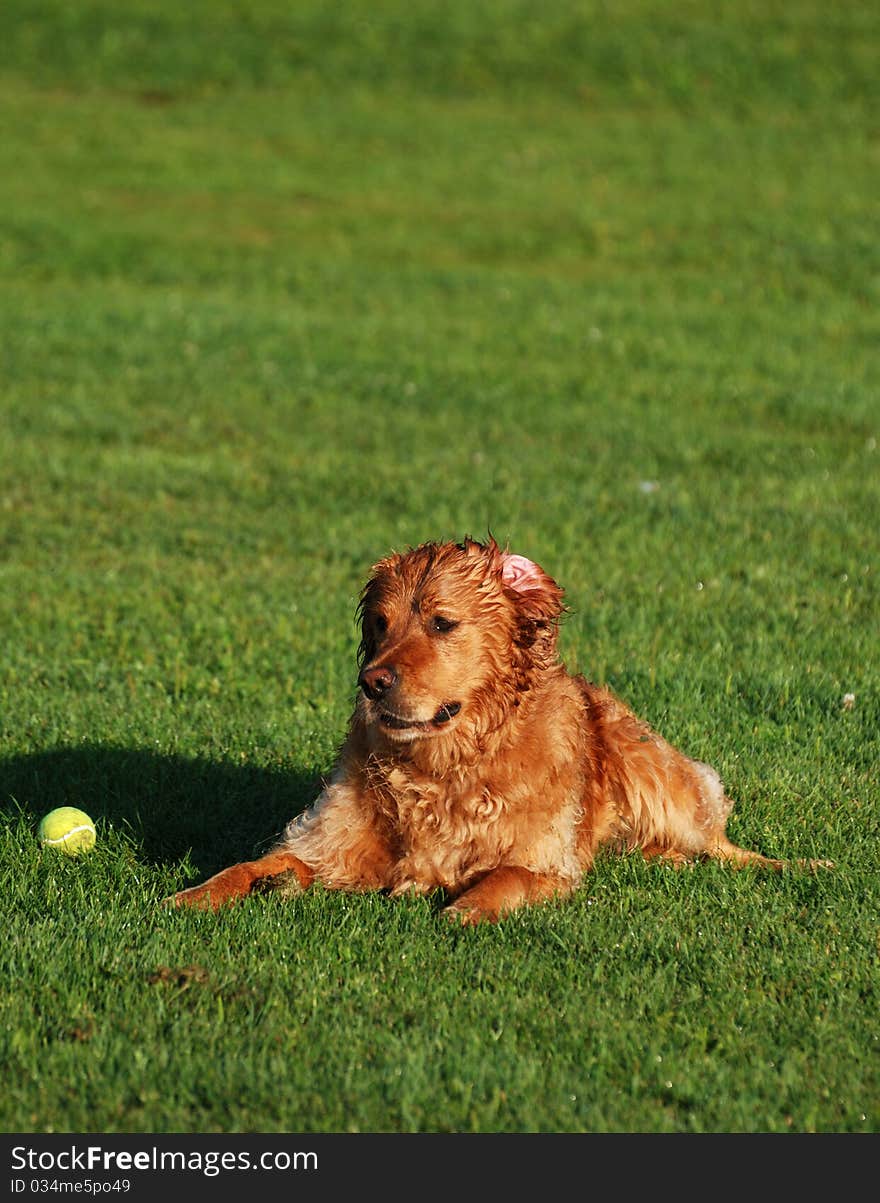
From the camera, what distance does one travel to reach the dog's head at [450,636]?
210 inches

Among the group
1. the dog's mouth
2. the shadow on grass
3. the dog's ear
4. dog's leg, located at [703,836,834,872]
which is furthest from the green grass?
the dog's ear

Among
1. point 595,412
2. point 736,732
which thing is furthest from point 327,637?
point 595,412

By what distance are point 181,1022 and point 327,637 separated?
448cm

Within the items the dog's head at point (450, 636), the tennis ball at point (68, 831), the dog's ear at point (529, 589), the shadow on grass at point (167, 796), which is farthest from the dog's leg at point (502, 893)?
the tennis ball at point (68, 831)

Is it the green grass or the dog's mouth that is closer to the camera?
the green grass

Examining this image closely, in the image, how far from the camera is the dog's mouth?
5359 millimetres

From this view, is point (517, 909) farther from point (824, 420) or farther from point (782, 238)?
point (782, 238)

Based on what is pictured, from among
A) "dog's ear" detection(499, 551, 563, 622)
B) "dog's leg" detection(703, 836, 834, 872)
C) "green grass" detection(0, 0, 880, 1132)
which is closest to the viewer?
"green grass" detection(0, 0, 880, 1132)

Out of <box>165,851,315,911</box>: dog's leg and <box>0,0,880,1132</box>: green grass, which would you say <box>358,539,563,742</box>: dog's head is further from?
<box>0,0,880,1132</box>: green grass

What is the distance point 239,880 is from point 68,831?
92 cm

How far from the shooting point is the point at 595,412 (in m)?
14.5

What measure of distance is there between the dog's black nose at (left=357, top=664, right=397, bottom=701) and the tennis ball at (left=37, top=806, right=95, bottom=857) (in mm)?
1593

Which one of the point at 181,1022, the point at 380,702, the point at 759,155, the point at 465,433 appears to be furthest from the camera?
the point at 759,155
